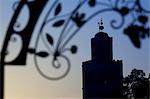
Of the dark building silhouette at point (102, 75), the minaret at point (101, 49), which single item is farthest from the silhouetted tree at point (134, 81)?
the minaret at point (101, 49)

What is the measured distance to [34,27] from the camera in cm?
414

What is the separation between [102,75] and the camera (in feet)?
60.2

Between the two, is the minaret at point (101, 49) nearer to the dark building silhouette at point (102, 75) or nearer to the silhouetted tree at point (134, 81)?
the dark building silhouette at point (102, 75)

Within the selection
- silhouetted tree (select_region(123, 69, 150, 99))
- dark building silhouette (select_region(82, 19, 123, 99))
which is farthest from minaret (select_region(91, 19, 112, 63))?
silhouetted tree (select_region(123, 69, 150, 99))

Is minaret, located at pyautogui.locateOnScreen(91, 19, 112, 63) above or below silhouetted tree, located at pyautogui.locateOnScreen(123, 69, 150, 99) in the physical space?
above

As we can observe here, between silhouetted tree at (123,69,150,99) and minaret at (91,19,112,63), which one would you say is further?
minaret at (91,19,112,63)

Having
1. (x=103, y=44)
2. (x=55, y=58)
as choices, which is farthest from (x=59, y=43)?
(x=103, y=44)

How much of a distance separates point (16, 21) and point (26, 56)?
347 mm

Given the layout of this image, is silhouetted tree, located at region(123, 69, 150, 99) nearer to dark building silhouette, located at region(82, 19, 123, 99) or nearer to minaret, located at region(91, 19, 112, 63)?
dark building silhouette, located at region(82, 19, 123, 99)

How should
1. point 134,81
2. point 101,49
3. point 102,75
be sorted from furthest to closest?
point 101,49 → point 134,81 → point 102,75

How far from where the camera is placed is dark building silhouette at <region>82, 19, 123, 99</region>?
2056 cm

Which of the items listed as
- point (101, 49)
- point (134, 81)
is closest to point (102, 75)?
point (134, 81)

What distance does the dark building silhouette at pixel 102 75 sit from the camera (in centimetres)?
2056

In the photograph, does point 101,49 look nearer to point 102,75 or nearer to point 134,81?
point 134,81
